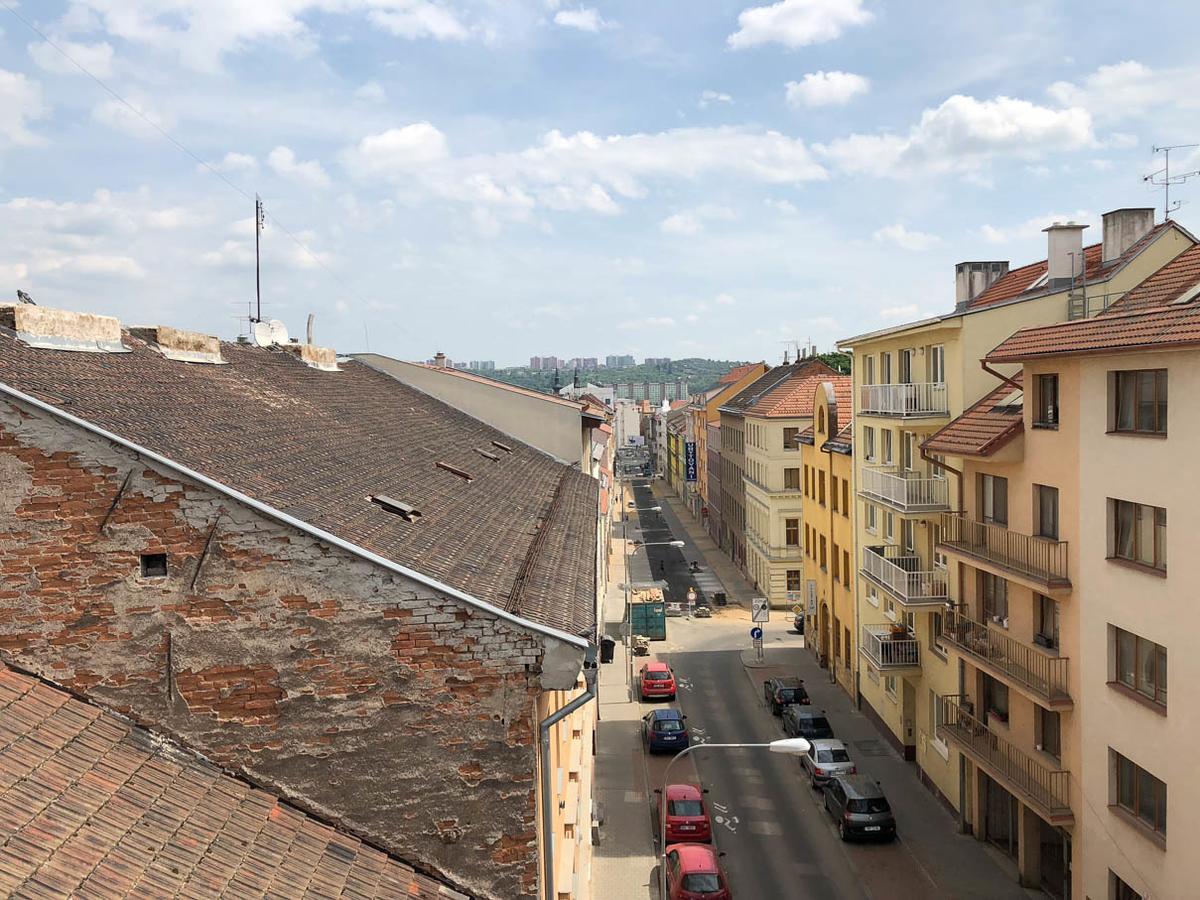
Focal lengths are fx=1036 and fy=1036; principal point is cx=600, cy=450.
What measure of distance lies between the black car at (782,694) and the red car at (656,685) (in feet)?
12.4

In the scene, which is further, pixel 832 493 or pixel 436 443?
pixel 832 493

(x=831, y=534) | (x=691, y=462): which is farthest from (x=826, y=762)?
(x=691, y=462)

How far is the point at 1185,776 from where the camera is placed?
58.7 feet

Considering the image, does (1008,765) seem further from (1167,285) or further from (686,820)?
(1167,285)

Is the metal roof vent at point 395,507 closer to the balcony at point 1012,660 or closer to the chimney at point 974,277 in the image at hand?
the balcony at point 1012,660

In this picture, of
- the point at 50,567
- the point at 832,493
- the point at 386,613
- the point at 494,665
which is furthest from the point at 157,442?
the point at 832,493

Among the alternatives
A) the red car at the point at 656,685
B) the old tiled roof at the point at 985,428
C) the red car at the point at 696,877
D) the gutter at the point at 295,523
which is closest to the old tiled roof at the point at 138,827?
the gutter at the point at 295,523

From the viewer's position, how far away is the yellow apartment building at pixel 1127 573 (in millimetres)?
17906

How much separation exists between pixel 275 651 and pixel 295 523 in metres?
1.36

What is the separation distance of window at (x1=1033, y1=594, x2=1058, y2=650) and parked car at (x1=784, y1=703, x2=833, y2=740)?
12307 mm

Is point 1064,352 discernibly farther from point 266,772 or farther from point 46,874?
point 46,874

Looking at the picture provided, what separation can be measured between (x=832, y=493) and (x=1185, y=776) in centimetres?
2479

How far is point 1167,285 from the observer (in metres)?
23.7

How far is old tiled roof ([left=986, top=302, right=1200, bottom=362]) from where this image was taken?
17.6 metres
